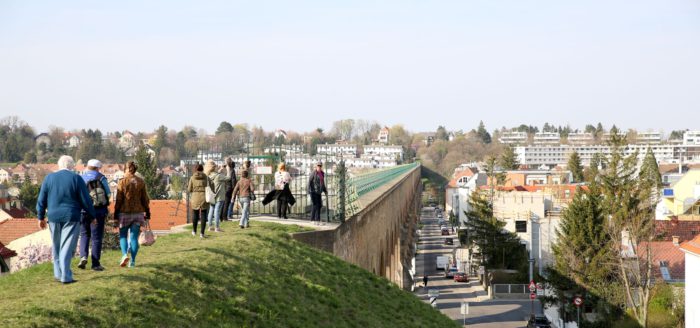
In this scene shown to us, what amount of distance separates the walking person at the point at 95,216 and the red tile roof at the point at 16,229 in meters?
28.4

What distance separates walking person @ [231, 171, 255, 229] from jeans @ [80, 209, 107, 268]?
5.88m

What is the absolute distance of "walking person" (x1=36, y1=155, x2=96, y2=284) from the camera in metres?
10.1

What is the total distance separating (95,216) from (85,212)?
126mm

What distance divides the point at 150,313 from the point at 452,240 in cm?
8071

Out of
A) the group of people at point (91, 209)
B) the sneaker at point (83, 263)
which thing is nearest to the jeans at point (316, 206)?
the group of people at point (91, 209)

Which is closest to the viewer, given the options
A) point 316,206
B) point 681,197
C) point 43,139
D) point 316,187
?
point 316,187

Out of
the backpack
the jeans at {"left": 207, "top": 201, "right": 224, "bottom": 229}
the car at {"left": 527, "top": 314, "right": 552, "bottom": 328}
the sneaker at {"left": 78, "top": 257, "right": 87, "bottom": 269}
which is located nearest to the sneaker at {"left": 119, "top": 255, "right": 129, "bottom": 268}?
the sneaker at {"left": 78, "top": 257, "right": 87, "bottom": 269}

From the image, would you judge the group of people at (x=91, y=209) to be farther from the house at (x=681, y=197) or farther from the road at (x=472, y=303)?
the house at (x=681, y=197)

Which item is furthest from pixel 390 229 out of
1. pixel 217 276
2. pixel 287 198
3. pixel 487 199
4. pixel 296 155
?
pixel 217 276

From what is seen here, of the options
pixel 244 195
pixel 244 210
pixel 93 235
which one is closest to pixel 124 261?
pixel 93 235

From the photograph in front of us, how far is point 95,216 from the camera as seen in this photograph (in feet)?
37.3

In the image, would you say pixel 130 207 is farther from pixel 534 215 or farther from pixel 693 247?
pixel 534 215

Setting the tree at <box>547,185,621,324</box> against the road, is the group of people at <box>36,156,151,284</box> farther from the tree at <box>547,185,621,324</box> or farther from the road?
the tree at <box>547,185,621,324</box>

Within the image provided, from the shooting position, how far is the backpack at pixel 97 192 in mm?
11742
